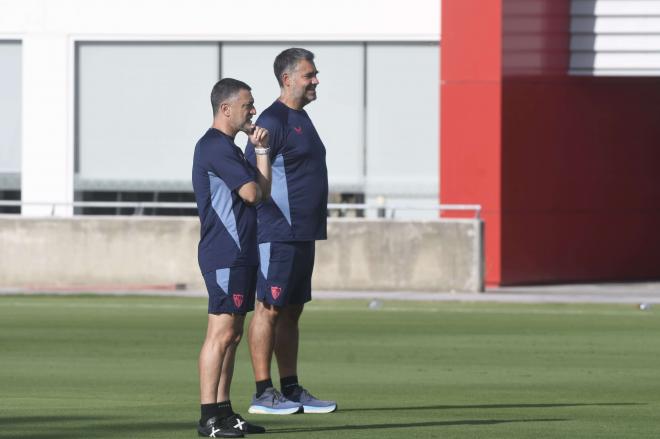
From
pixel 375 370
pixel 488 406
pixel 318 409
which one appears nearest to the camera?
pixel 318 409

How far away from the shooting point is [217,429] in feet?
29.4

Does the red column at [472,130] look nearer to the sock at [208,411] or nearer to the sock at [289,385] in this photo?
the sock at [289,385]

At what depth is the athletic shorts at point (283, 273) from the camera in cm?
1024

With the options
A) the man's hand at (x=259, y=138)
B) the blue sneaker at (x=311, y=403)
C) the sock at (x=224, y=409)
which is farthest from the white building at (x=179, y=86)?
the sock at (x=224, y=409)

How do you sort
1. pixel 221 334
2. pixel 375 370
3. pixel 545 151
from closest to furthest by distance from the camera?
pixel 221 334 < pixel 375 370 < pixel 545 151

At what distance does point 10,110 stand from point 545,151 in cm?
836

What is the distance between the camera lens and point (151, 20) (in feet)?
86.1

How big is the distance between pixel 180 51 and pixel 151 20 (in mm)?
660

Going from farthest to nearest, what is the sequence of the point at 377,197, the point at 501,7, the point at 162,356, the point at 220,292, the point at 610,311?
the point at 377,197 < the point at 501,7 < the point at 610,311 < the point at 162,356 < the point at 220,292

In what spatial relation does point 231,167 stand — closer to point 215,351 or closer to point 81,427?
point 215,351

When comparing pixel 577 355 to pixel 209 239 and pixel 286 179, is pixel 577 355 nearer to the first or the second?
pixel 286 179

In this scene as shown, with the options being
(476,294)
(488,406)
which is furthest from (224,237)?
(476,294)

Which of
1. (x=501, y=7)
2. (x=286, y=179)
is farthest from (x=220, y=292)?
(x=501, y=7)

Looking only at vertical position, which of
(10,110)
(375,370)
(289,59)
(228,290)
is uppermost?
(10,110)
